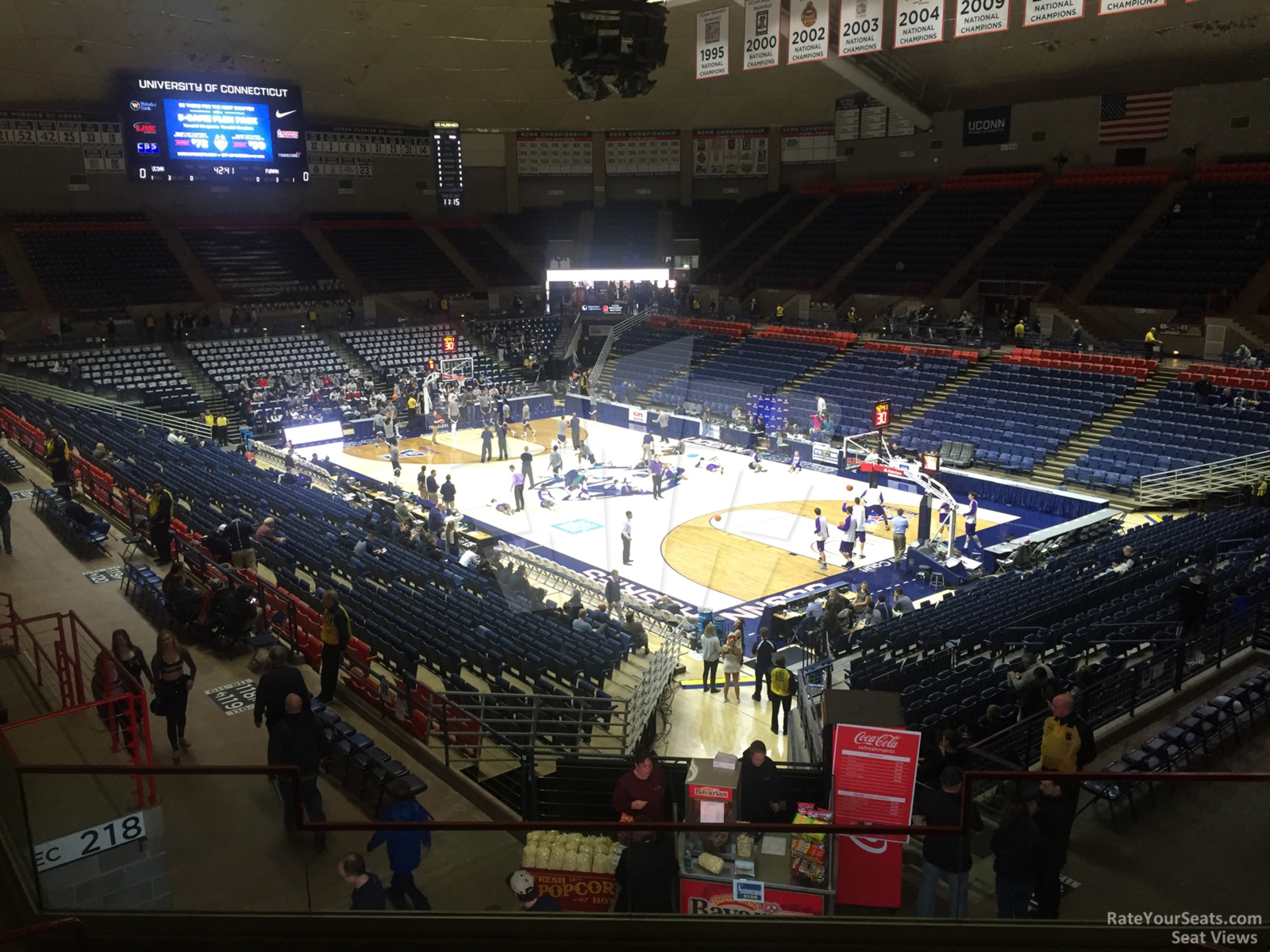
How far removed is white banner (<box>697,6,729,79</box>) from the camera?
79.4 ft

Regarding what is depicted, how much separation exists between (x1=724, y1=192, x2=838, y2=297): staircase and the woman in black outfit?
40.2m

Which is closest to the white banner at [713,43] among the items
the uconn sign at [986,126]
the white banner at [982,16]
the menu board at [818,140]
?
the white banner at [982,16]

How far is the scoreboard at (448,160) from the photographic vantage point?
4778 centimetres


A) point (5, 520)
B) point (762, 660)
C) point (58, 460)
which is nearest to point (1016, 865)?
point (762, 660)

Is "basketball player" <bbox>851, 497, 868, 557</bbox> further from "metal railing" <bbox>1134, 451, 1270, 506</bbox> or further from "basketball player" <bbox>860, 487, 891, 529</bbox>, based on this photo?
"metal railing" <bbox>1134, 451, 1270, 506</bbox>

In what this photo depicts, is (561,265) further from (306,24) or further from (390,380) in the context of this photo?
(306,24)

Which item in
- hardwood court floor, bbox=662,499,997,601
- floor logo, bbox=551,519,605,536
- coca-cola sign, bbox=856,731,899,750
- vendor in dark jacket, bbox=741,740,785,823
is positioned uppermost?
coca-cola sign, bbox=856,731,899,750

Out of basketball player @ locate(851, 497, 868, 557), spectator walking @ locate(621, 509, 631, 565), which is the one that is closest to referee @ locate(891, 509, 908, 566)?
basketball player @ locate(851, 497, 868, 557)

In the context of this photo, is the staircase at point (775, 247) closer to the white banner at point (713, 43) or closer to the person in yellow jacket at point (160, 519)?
the white banner at point (713, 43)

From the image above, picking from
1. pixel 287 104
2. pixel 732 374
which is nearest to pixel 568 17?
pixel 732 374

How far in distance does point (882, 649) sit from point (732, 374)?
80.7 feet

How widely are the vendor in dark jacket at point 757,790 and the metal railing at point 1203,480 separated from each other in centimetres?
2081

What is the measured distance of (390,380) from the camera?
1583 inches

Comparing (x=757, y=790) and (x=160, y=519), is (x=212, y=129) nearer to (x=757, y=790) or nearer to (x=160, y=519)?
(x=160, y=519)
